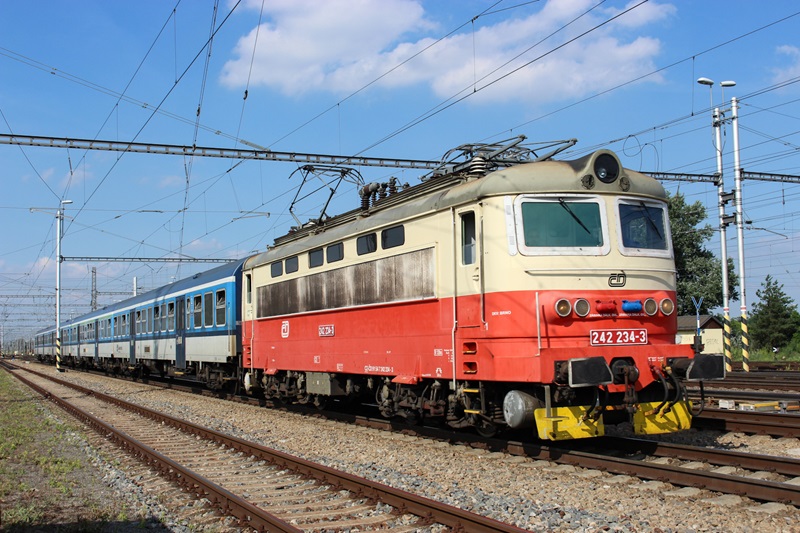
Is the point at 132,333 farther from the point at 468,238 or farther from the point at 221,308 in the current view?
the point at 468,238

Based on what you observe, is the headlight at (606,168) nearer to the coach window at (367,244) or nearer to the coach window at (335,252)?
the coach window at (367,244)

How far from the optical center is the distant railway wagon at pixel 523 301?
8.98 meters

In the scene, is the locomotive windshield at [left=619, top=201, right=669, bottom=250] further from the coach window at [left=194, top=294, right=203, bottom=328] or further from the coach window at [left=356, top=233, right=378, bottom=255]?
the coach window at [left=194, top=294, right=203, bottom=328]

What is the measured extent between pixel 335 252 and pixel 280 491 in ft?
19.0

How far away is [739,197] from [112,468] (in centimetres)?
2284

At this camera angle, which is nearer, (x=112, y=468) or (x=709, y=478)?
(x=709, y=478)

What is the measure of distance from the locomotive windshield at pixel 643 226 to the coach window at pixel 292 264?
24.7 feet

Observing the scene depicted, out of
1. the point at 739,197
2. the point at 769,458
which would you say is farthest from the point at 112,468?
the point at 739,197

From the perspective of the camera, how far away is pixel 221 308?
20859 millimetres

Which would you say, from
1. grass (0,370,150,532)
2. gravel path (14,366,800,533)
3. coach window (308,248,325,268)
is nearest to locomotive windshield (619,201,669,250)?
gravel path (14,366,800,533)

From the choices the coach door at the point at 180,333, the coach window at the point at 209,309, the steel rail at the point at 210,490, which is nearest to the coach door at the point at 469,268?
the steel rail at the point at 210,490

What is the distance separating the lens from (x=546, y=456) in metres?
9.54

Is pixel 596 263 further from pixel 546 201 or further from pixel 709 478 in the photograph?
pixel 709 478

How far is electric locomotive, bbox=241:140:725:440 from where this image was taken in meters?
8.95
